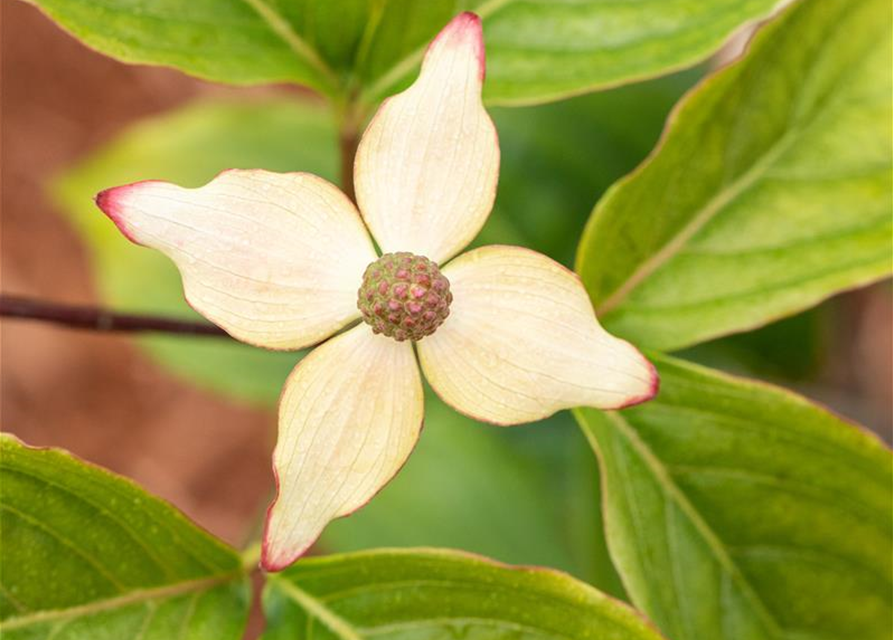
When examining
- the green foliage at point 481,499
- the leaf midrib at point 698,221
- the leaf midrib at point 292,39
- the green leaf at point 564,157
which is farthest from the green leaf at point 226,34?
the green foliage at point 481,499

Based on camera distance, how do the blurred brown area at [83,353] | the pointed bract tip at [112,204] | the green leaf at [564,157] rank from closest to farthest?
the pointed bract tip at [112,204]
the green leaf at [564,157]
the blurred brown area at [83,353]

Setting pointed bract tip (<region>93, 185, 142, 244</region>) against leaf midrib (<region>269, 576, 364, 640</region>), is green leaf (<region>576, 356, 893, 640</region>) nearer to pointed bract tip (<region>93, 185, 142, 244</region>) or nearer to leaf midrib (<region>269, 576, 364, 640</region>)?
leaf midrib (<region>269, 576, 364, 640</region>)

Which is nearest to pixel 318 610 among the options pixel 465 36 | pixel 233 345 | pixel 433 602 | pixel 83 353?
pixel 433 602

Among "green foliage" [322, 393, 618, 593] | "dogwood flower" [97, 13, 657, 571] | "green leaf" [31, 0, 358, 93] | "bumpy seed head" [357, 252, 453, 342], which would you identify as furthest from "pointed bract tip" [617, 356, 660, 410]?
"green foliage" [322, 393, 618, 593]

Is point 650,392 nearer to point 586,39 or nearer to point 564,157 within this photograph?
point 586,39

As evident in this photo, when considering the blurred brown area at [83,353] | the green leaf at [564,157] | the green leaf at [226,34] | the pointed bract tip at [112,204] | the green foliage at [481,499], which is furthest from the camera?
the blurred brown area at [83,353]

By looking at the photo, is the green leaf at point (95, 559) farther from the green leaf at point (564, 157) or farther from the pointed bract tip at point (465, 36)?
the green leaf at point (564, 157)
